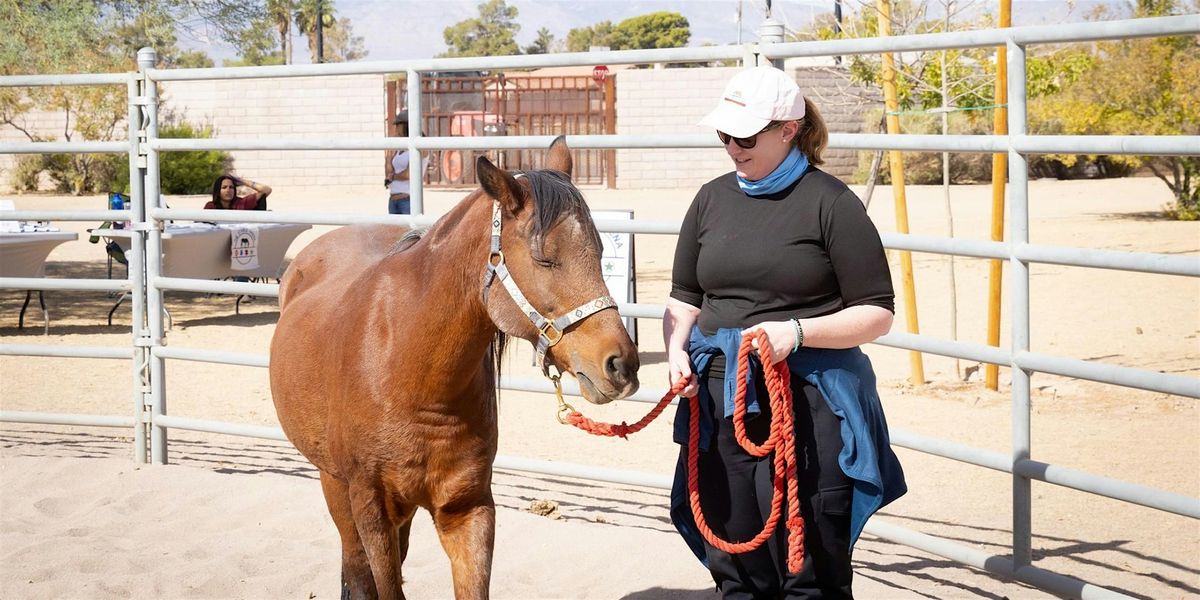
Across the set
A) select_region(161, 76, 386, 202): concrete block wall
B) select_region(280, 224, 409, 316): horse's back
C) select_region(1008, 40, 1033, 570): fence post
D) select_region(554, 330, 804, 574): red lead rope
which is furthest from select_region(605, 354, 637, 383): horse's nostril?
select_region(161, 76, 386, 202): concrete block wall

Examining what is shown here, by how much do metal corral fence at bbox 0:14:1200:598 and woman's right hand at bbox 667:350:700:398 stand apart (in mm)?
1269

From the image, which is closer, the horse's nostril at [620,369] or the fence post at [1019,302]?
the horse's nostril at [620,369]

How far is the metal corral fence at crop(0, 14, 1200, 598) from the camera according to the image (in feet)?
11.2

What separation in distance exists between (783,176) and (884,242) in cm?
142

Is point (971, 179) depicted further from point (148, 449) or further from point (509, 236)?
point (509, 236)

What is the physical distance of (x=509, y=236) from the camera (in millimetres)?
2881

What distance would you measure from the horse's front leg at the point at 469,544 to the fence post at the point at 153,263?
10.6ft

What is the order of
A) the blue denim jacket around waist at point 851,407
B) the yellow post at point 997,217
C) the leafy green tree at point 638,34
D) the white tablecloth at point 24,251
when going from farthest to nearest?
1. the leafy green tree at point 638,34
2. the white tablecloth at point 24,251
3. the yellow post at point 997,217
4. the blue denim jacket around waist at point 851,407

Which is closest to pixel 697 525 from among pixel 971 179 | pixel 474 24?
pixel 971 179

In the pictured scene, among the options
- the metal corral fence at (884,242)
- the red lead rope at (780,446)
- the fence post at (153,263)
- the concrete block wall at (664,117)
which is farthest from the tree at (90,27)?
the concrete block wall at (664,117)

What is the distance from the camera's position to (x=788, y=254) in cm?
269

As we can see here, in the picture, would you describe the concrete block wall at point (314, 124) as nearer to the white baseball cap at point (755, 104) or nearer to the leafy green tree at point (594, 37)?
the white baseball cap at point (755, 104)

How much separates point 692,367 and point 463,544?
90cm

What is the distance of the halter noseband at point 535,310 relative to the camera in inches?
107
